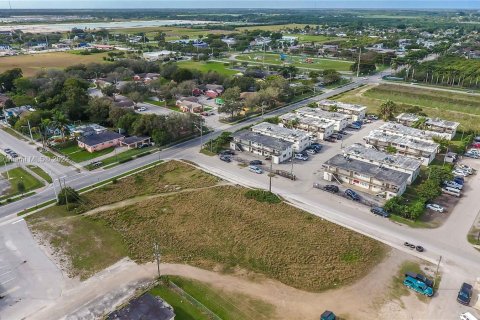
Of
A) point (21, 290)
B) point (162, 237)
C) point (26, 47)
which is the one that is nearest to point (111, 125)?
point (162, 237)

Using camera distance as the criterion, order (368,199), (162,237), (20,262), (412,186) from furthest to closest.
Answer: (412,186) < (368,199) < (162,237) < (20,262)

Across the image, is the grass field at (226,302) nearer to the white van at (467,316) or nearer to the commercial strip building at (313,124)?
the white van at (467,316)

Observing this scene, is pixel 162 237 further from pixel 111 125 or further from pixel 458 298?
pixel 111 125

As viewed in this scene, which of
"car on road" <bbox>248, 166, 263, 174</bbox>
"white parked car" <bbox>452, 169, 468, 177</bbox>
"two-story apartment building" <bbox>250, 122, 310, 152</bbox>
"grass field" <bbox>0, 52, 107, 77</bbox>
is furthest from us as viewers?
"grass field" <bbox>0, 52, 107, 77</bbox>

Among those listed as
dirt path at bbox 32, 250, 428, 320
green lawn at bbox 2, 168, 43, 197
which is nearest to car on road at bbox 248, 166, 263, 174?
dirt path at bbox 32, 250, 428, 320

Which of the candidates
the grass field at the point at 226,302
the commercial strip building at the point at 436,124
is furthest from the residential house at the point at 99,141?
the commercial strip building at the point at 436,124

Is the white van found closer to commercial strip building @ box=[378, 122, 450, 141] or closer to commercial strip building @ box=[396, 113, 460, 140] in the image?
commercial strip building @ box=[378, 122, 450, 141]
